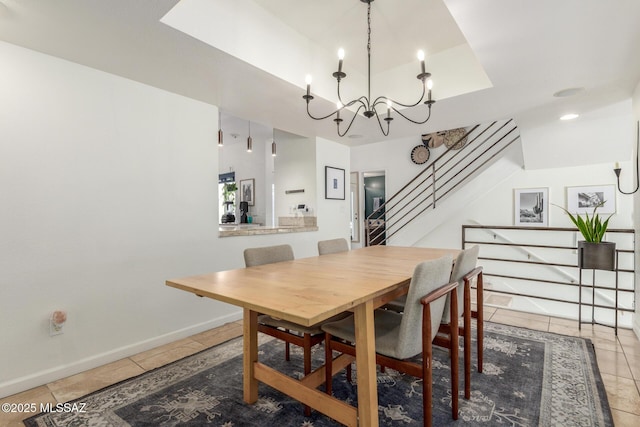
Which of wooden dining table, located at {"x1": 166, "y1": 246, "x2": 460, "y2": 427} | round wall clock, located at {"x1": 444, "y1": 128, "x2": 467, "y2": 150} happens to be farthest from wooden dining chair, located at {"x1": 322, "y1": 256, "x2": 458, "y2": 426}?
round wall clock, located at {"x1": 444, "y1": 128, "x2": 467, "y2": 150}

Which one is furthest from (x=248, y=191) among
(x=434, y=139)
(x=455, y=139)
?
(x=455, y=139)

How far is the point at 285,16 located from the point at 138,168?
5.43 ft

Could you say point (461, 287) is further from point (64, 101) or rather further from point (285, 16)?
point (64, 101)

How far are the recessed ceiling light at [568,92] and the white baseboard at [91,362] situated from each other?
3790mm

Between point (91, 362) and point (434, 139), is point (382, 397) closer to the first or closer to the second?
point (91, 362)

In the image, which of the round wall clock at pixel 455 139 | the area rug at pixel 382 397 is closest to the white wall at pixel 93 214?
the area rug at pixel 382 397

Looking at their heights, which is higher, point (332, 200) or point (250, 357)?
point (332, 200)

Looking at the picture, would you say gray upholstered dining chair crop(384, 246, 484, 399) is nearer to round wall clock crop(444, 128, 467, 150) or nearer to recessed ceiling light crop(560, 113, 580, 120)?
recessed ceiling light crop(560, 113, 580, 120)

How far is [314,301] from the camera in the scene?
1.16 metres

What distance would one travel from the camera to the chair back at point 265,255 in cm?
206

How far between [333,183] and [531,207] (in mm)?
3090

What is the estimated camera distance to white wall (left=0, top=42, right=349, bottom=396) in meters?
1.92

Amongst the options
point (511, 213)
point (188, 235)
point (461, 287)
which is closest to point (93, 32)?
point (188, 235)

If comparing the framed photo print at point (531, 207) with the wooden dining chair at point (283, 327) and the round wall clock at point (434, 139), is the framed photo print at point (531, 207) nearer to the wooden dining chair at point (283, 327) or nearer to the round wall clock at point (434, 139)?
the round wall clock at point (434, 139)
